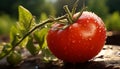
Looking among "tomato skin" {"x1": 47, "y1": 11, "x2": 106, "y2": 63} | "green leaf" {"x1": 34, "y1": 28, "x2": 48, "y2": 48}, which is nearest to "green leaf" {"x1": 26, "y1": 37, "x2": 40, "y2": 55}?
"green leaf" {"x1": 34, "y1": 28, "x2": 48, "y2": 48}

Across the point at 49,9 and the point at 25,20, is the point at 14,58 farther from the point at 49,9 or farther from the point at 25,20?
the point at 49,9

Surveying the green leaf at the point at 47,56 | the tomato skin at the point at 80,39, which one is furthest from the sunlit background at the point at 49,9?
the tomato skin at the point at 80,39

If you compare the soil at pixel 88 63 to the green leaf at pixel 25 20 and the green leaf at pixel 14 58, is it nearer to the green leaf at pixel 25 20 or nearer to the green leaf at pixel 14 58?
the green leaf at pixel 14 58

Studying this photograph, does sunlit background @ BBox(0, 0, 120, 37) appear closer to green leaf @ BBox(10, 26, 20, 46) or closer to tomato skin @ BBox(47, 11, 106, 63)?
green leaf @ BBox(10, 26, 20, 46)

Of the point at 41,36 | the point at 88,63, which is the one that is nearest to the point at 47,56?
the point at 41,36

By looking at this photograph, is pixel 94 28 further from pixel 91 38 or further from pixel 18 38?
pixel 18 38

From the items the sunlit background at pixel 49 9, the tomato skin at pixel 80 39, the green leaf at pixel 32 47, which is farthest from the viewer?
the sunlit background at pixel 49 9

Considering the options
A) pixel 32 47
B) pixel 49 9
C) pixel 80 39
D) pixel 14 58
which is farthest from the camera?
pixel 49 9
